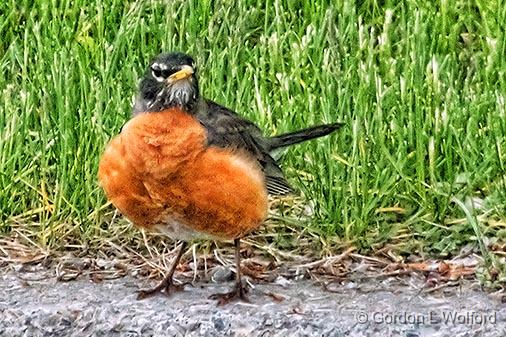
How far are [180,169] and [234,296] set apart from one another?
429mm

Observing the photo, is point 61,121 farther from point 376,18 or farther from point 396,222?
point 376,18

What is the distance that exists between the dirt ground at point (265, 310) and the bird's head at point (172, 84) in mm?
560

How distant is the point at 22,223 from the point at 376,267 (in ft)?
3.85

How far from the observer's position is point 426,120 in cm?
412

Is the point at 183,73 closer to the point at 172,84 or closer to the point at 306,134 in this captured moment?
the point at 172,84

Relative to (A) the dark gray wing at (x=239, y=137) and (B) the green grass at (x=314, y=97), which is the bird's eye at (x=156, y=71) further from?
(B) the green grass at (x=314, y=97)

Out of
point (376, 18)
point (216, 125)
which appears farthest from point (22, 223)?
point (376, 18)

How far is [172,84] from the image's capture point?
11.1 feet

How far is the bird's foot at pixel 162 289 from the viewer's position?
351 centimetres

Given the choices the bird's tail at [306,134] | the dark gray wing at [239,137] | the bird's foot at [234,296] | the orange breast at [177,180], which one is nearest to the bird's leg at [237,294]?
the bird's foot at [234,296]

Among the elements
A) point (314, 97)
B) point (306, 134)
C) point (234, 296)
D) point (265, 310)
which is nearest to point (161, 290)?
point (234, 296)

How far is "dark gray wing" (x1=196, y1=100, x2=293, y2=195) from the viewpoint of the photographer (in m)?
3.45

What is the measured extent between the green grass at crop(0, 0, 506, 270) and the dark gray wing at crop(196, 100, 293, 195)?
20 centimetres

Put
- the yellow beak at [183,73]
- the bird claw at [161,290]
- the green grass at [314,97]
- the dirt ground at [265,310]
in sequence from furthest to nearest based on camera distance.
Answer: the green grass at [314,97] < the bird claw at [161,290] < the yellow beak at [183,73] < the dirt ground at [265,310]
